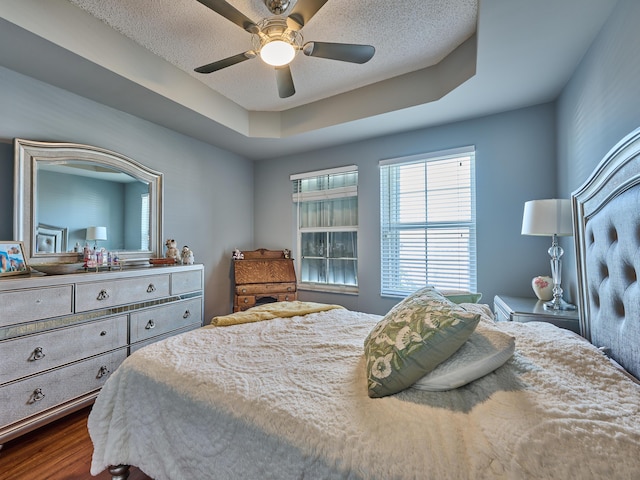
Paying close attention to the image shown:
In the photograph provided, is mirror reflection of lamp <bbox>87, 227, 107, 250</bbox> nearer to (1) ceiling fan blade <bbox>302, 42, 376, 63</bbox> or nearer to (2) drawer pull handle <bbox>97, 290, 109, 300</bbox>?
(2) drawer pull handle <bbox>97, 290, 109, 300</bbox>

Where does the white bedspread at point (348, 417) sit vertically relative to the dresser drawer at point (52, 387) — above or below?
above

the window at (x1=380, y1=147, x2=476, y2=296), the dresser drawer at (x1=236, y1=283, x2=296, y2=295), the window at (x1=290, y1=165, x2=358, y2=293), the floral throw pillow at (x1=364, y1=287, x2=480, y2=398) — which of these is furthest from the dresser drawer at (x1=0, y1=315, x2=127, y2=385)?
the window at (x1=380, y1=147, x2=476, y2=296)

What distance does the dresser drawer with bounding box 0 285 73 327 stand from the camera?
5.47 feet

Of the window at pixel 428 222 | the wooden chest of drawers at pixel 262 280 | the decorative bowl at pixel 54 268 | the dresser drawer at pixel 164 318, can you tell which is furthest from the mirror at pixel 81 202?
the window at pixel 428 222

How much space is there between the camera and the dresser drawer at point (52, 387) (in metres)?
1.68

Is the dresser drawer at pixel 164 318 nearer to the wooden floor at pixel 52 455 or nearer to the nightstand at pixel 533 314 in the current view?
the wooden floor at pixel 52 455

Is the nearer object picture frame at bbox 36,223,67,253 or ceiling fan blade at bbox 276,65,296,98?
ceiling fan blade at bbox 276,65,296,98

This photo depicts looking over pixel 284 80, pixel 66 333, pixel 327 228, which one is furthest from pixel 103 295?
pixel 327 228

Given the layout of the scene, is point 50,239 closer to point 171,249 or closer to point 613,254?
point 171,249

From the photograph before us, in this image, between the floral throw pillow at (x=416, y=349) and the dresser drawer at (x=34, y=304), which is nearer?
the floral throw pillow at (x=416, y=349)

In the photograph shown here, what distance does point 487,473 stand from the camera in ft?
2.19

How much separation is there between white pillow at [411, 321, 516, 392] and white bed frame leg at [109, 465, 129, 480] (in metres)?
1.36

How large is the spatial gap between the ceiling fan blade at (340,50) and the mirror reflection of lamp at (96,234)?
2.23 meters

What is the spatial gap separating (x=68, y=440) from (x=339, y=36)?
3.25 meters
